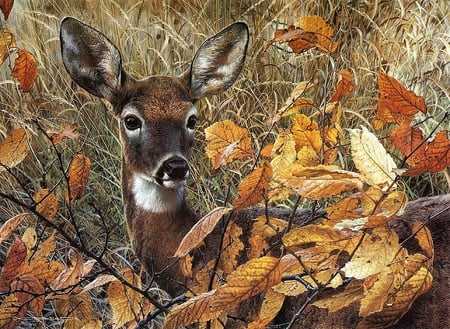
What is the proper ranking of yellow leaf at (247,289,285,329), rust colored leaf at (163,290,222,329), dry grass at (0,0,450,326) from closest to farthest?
rust colored leaf at (163,290,222,329) → yellow leaf at (247,289,285,329) → dry grass at (0,0,450,326)

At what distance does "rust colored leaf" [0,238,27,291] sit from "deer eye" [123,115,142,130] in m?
0.50

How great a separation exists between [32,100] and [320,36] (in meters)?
2.10

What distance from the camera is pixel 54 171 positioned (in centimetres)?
→ 385

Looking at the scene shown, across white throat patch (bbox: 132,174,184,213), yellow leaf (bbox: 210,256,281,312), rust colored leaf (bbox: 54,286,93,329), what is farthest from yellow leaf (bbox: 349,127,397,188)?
rust colored leaf (bbox: 54,286,93,329)

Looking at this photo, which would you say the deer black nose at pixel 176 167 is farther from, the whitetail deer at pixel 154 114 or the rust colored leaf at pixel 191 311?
the rust colored leaf at pixel 191 311

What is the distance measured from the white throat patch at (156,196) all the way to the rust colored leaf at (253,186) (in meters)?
0.79

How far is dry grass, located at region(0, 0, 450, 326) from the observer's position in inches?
147

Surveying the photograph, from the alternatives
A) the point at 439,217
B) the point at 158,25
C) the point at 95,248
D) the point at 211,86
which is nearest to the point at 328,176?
the point at 439,217

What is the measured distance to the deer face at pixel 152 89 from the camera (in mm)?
2480

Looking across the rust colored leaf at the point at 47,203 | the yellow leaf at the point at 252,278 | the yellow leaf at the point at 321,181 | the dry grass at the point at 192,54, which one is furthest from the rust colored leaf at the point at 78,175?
the dry grass at the point at 192,54

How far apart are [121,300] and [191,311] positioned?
0.64 meters

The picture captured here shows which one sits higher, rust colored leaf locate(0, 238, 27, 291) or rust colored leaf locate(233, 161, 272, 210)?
rust colored leaf locate(233, 161, 272, 210)

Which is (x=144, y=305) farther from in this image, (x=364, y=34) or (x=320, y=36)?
(x=364, y=34)

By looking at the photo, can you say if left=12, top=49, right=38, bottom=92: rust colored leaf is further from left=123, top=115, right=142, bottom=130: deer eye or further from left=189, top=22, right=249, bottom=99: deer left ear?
left=189, top=22, right=249, bottom=99: deer left ear
